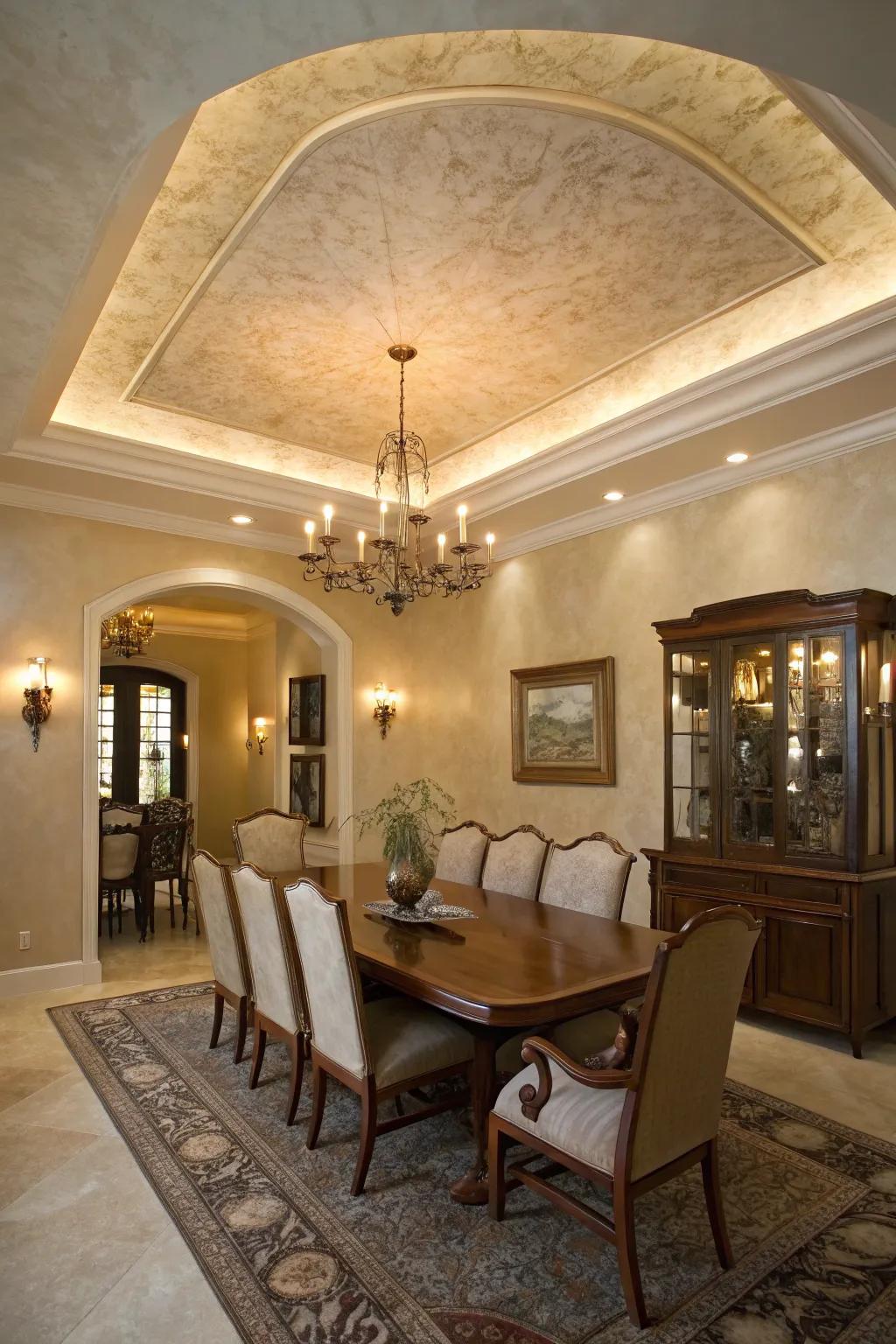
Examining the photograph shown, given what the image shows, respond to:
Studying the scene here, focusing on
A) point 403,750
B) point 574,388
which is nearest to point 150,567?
point 403,750

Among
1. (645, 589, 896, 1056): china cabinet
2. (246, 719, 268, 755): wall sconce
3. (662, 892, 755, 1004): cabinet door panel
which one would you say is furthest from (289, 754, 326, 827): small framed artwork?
(645, 589, 896, 1056): china cabinet

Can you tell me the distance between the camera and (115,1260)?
2.24 m

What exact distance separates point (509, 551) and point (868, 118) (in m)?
4.03

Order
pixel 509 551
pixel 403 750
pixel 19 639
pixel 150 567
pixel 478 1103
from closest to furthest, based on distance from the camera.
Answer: pixel 478 1103, pixel 19 639, pixel 150 567, pixel 509 551, pixel 403 750

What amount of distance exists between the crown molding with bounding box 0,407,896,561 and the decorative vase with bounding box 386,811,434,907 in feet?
9.05

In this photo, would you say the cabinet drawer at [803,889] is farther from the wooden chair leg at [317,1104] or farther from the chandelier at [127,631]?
the chandelier at [127,631]

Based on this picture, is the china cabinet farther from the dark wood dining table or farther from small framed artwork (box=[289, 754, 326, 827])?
small framed artwork (box=[289, 754, 326, 827])

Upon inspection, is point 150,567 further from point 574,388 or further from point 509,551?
point 574,388

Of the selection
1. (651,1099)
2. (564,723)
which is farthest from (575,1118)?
(564,723)

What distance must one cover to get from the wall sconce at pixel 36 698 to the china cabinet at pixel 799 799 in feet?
12.6

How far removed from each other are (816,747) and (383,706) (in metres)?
3.63

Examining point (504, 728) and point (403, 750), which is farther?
point (403, 750)

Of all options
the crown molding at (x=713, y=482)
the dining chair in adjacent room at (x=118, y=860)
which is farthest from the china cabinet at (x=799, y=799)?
the dining chair in adjacent room at (x=118, y=860)

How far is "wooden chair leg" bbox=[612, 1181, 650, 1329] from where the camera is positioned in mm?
1942
